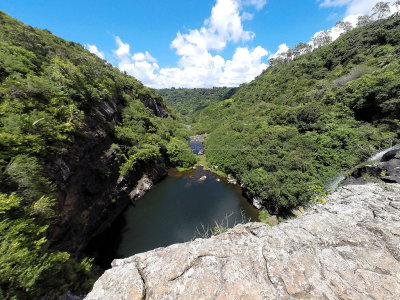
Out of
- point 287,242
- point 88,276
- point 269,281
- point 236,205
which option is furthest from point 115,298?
point 236,205

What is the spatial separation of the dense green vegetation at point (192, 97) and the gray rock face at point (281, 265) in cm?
11047

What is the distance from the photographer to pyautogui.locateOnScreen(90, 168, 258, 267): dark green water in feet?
45.2

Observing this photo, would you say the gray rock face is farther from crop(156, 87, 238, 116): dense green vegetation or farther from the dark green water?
crop(156, 87, 238, 116): dense green vegetation

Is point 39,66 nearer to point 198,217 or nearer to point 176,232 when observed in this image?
point 176,232

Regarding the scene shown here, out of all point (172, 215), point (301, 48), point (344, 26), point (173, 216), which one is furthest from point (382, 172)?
point (344, 26)

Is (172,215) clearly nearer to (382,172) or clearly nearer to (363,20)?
(382,172)

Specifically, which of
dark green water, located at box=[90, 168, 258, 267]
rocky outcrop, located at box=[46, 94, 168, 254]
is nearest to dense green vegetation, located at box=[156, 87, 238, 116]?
dark green water, located at box=[90, 168, 258, 267]

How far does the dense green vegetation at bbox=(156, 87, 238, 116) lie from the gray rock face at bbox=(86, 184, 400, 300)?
11047 centimetres

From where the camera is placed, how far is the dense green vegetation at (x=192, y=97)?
11619 cm

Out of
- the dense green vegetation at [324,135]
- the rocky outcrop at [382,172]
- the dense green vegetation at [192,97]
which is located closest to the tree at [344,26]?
the dense green vegetation at [324,135]

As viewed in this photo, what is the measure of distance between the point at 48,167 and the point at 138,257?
949cm

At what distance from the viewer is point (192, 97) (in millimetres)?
135375

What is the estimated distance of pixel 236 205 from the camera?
19.2 meters

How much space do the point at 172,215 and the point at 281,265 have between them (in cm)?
1640
